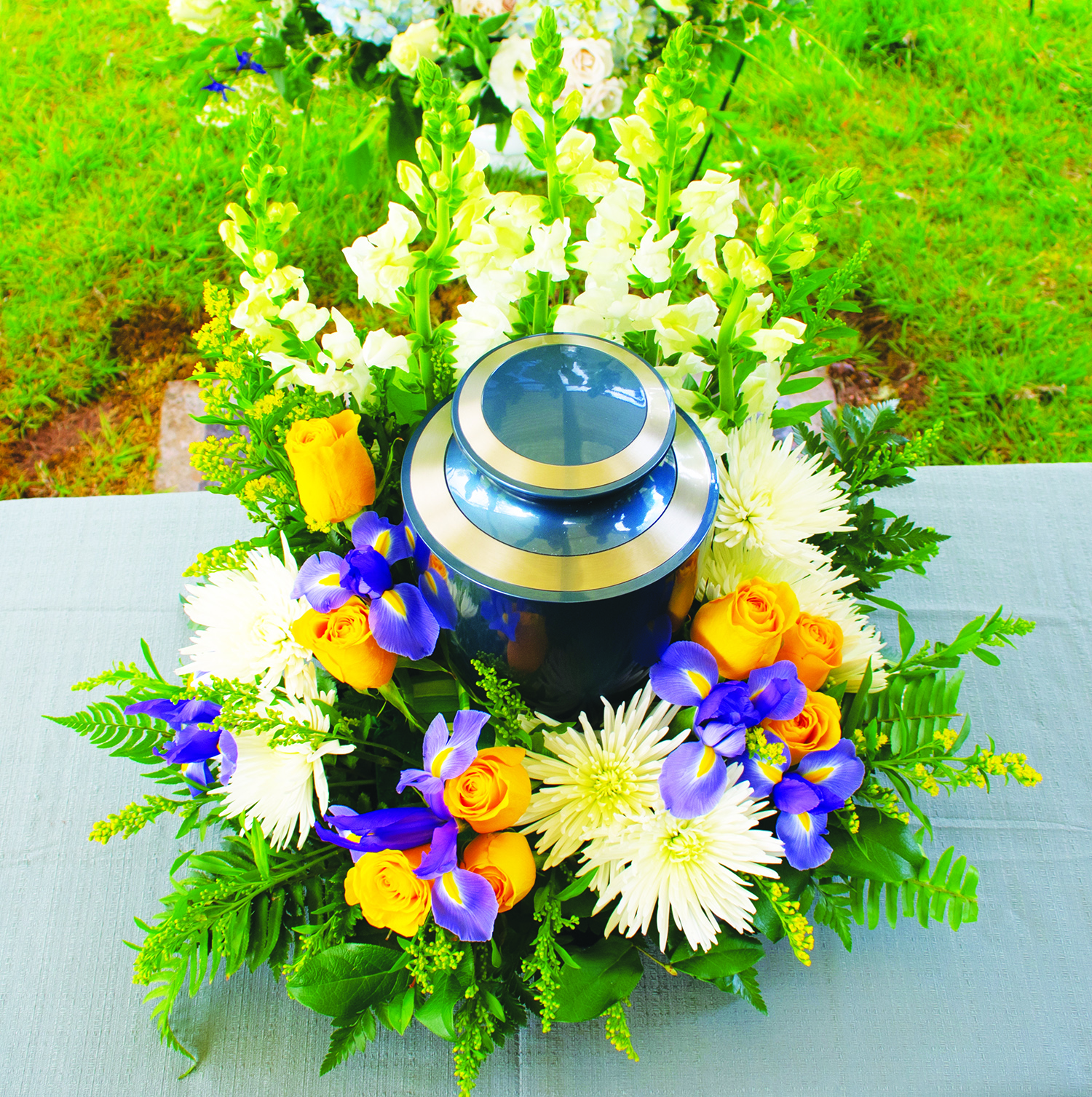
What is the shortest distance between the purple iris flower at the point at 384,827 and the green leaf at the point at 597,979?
0.17 m

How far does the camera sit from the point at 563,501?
0.56m

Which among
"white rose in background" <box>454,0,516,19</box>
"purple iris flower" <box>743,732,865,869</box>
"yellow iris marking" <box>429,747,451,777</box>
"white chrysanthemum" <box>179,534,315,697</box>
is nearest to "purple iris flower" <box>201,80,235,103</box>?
"white rose in background" <box>454,0,516,19</box>

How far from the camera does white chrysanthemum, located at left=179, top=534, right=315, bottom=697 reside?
67 centimetres

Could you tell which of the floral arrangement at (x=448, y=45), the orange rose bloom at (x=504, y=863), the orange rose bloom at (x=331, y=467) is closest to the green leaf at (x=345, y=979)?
the orange rose bloom at (x=504, y=863)

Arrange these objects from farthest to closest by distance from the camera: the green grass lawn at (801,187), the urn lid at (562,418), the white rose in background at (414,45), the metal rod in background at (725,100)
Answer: the green grass lawn at (801,187), the metal rod in background at (725,100), the white rose in background at (414,45), the urn lid at (562,418)

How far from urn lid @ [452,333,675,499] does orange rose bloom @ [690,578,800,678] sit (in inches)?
5.8

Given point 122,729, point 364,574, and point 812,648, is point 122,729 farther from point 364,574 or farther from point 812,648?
point 812,648

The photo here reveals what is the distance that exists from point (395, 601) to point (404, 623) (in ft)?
0.07

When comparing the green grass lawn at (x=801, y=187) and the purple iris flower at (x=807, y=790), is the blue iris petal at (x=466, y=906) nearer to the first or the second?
the purple iris flower at (x=807, y=790)

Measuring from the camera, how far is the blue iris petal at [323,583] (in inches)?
24.7

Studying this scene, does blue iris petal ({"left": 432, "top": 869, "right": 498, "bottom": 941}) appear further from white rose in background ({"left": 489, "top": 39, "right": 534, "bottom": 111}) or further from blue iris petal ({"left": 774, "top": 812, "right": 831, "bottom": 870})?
white rose in background ({"left": 489, "top": 39, "right": 534, "bottom": 111})

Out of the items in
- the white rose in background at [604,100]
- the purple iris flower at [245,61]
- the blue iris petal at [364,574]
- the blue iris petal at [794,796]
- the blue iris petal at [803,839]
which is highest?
the white rose in background at [604,100]

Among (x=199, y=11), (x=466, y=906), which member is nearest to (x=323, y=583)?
(x=466, y=906)

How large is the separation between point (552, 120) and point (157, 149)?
1895 millimetres
